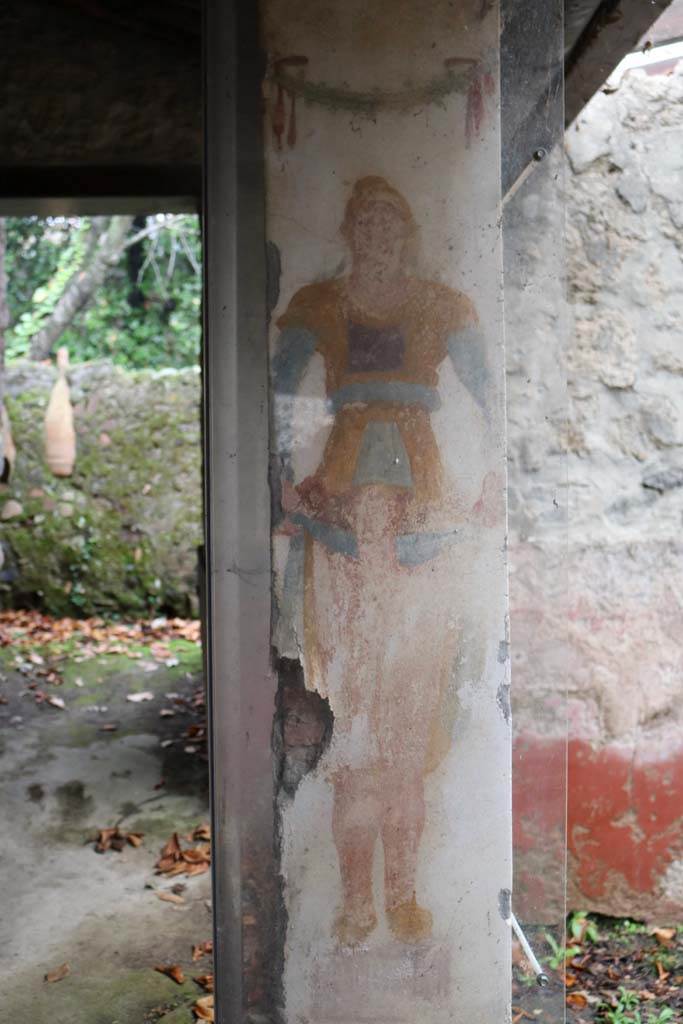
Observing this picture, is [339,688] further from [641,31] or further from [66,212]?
[66,212]

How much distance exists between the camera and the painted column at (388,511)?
217 cm

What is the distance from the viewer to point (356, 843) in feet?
7.39

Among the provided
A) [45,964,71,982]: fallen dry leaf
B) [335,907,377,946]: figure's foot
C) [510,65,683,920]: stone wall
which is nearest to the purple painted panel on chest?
[335,907,377,946]: figure's foot

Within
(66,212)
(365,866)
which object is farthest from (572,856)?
(66,212)

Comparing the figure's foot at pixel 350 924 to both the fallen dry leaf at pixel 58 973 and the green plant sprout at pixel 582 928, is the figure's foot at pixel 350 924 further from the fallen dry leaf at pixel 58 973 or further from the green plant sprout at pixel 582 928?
the green plant sprout at pixel 582 928

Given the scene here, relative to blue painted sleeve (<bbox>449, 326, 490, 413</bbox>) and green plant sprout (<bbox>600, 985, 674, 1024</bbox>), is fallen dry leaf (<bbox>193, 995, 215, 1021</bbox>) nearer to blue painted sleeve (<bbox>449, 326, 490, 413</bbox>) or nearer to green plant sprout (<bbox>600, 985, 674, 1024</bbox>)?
green plant sprout (<bbox>600, 985, 674, 1024</bbox>)

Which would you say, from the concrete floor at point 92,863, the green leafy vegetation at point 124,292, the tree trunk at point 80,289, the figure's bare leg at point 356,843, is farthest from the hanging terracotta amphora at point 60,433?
the figure's bare leg at point 356,843

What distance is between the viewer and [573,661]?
11.1 ft

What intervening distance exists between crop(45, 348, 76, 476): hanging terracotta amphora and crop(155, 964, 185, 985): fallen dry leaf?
205 inches

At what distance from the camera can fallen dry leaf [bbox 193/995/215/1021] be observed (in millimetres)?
2812

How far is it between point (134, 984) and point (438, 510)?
1.85 meters

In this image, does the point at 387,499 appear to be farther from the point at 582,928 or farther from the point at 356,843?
the point at 582,928

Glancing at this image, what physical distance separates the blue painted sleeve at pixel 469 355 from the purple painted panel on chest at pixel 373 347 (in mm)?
120

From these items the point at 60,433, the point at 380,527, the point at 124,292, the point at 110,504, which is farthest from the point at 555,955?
the point at 124,292
